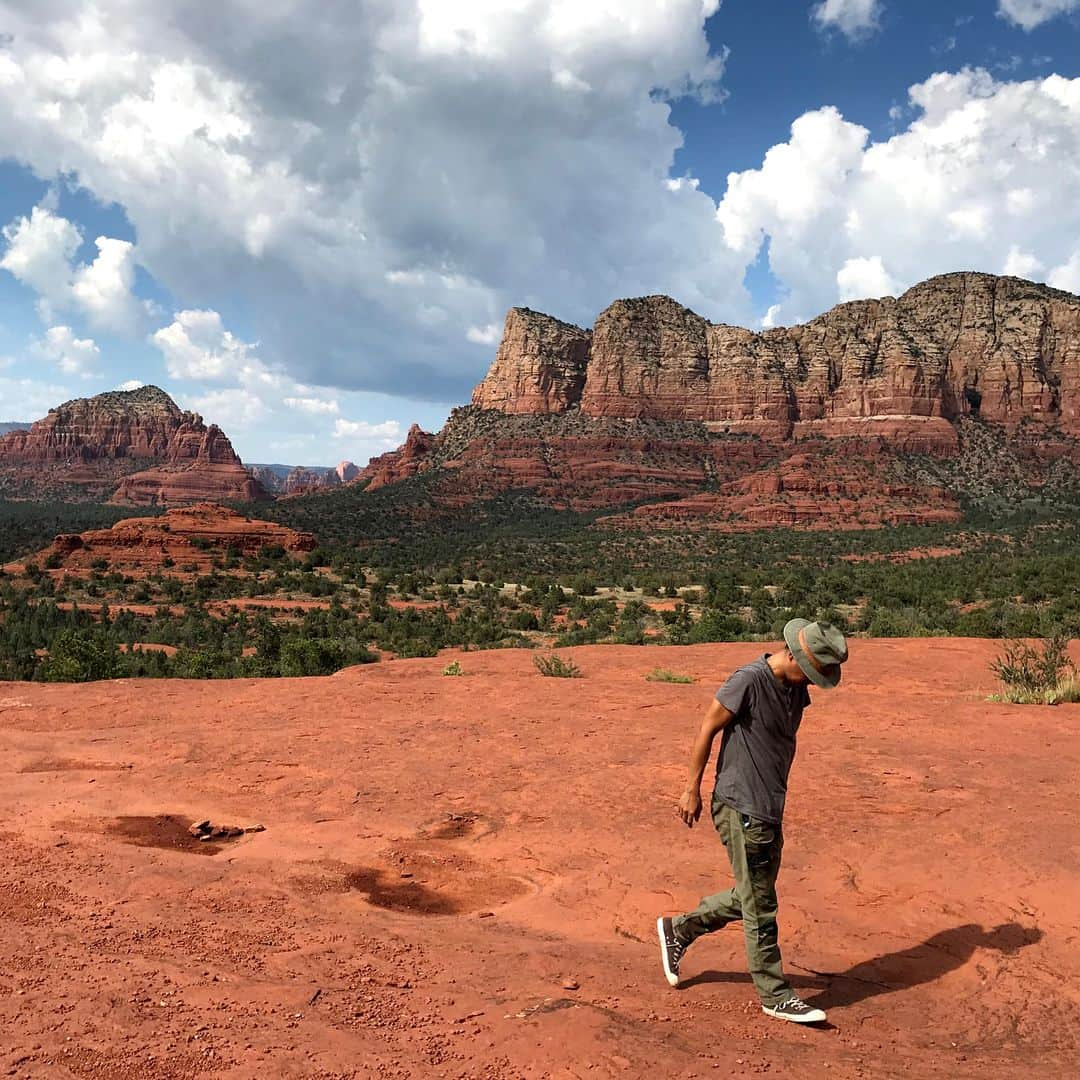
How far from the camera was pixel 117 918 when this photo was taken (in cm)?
439

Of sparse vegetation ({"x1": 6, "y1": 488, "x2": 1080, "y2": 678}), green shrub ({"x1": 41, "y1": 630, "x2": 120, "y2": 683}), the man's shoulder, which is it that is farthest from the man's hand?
green shrub ({"x1": 41, "y1": 630, "x2": 120, "y2": 683})

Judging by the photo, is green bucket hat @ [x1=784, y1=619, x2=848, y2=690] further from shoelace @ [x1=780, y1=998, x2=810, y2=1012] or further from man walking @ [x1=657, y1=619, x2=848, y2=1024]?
shoelace @ [x1=780, y1=998, x2=810, y2=1012]

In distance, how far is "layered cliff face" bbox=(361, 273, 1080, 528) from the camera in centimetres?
8675

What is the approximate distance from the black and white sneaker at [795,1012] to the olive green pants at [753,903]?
1.1 inches

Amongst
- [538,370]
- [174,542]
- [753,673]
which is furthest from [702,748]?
[538,370]

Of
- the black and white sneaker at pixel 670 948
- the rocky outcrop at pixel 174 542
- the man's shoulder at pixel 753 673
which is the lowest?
the black and white sneaker at pixel 670 948

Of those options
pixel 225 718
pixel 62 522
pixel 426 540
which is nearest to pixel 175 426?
pixel 62 522

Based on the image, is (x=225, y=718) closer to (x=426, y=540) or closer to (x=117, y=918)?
(x=117, y=918)

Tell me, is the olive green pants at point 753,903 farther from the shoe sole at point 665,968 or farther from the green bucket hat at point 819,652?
the green bucket hat at point 819,652

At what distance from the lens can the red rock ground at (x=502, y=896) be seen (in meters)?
3.22

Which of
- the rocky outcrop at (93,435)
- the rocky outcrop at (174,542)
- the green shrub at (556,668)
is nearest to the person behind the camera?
the green shrub at (556,668)

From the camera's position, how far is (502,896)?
17.2 feet

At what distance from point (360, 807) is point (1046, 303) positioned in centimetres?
12345

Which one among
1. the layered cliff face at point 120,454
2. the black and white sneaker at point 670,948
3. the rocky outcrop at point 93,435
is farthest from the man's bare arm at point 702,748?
the rocky outcrop at point 93,435
